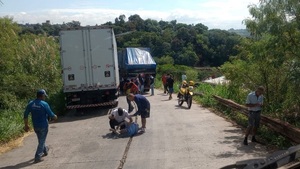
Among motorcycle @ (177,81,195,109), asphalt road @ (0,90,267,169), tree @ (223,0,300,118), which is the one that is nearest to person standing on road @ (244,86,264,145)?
asphalt road @ (0,90,267,169)

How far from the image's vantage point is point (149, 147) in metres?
10.0

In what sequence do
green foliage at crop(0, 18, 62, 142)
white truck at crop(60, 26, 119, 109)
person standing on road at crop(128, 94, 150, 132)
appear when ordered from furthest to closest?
1. white truck at crop(60, 26, 119, 109)
2. green foliage at crop(0, 18, 62, 142)
3. person standing on road at crop(128, 94, 150, 132)

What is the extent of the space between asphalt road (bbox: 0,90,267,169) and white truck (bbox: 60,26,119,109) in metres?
2.87

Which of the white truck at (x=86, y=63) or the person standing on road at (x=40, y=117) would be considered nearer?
the person standing on road at (x=40, y=117)

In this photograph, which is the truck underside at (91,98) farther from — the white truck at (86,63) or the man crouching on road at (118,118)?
the man crouching on road at (118,118)

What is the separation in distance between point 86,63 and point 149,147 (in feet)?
27.9

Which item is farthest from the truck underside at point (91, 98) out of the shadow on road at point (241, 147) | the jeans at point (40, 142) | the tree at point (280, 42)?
the jeans at point (40, 142)

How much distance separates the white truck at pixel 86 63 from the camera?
1733cm

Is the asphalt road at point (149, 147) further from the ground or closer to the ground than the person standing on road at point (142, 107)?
closer to the ground

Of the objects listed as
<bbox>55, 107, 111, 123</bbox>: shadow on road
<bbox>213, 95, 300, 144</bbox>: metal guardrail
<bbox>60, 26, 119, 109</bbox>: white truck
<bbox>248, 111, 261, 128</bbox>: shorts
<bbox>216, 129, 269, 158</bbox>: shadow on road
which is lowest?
<bbox>55, 107, 111, 123</bbox>: shadow on road

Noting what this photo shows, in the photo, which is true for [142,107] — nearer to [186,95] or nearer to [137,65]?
[186,95]

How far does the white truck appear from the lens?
17328 millimetres

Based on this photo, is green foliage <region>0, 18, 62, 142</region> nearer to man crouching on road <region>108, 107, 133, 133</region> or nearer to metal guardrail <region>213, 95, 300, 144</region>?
man crouching on road <region>108, 107, 133, 133</region>

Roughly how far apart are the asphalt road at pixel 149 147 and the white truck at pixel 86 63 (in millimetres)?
2872
